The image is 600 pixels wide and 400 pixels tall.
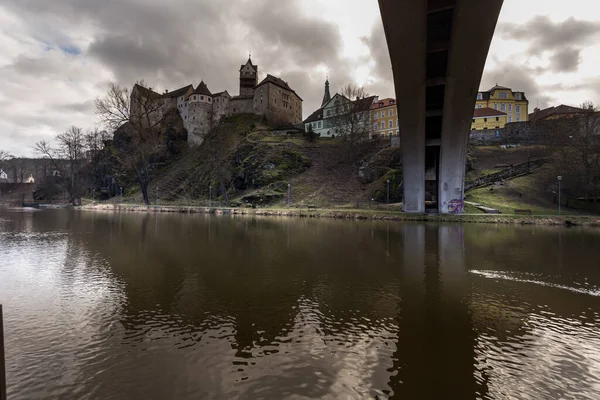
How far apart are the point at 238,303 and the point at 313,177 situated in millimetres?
47809

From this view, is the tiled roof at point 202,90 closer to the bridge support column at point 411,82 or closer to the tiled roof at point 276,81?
the tiled roof at point 276,81

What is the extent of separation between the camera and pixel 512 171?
38562mm

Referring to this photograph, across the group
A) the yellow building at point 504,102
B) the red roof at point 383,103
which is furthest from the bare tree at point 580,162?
the red roof at point 383,103

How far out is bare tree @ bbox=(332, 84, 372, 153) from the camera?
193ft

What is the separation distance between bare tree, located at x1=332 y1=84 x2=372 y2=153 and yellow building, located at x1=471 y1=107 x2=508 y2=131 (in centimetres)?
2043

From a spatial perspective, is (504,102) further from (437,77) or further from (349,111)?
(437,77)

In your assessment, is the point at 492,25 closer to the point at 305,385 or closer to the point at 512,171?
the point at 305,385

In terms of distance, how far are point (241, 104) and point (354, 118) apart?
136 ft

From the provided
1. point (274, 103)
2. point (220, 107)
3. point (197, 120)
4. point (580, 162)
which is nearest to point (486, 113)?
point (580, 162)

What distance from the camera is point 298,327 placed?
6047mm

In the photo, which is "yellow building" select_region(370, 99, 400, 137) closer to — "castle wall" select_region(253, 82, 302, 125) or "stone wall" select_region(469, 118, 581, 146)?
"stone wall" select_region(469, 118, 581, 146)

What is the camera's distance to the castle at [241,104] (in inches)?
3396

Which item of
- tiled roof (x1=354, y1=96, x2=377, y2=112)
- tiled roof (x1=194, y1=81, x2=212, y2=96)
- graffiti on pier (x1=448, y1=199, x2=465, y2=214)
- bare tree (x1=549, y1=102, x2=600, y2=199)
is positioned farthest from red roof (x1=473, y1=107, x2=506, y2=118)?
tiled roof (x1=194, y1=81, x2=212, y2=96)

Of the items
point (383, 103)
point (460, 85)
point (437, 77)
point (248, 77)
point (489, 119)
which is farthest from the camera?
point (248, 77)
